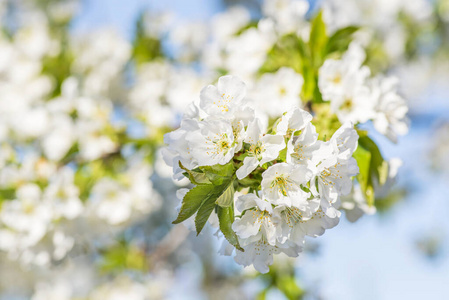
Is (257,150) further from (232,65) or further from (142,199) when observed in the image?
(142,199)

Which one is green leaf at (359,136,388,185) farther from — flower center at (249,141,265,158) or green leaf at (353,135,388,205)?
flower center at (249,141,265,158)

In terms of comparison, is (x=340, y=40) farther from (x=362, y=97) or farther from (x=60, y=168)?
(x=60, y=168)

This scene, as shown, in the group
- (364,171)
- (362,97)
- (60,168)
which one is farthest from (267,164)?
(60,168)

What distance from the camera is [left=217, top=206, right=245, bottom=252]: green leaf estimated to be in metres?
1.08

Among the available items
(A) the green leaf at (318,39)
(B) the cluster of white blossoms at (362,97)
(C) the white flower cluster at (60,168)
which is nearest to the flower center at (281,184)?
(B) the cluster of white blossoms at (362,97)

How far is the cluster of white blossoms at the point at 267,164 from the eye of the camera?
3.44 ft

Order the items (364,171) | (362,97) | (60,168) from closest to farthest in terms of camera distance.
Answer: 1. (364,171)
2. (362,97)
3. (60,168)

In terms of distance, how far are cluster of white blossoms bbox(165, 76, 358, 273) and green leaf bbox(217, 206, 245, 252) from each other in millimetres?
17

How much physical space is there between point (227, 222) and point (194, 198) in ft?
0.37

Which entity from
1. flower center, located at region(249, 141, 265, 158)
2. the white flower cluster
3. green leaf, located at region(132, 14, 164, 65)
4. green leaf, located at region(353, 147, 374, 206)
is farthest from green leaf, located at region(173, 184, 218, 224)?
green leaf, located at region(132, 14, 164, 65)

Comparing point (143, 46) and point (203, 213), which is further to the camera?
point (143, 46)

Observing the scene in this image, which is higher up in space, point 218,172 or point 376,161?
point 218,172

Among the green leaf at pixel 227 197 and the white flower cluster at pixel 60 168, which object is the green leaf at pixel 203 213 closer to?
the green leaf at pixel 227 197

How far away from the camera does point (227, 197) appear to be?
1.07 meters
